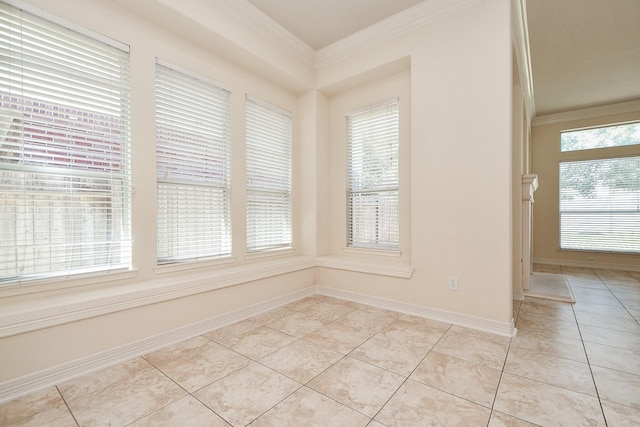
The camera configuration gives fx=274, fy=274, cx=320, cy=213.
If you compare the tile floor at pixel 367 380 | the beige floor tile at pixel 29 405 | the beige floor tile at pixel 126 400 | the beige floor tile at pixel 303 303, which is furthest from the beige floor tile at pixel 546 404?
the beige floor tile at pixel 29 405

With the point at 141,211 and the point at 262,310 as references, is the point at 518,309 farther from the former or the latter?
the point at 141,211

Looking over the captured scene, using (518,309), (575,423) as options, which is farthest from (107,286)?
(518,309)

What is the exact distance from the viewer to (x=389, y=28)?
2947mm

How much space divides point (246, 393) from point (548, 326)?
2.70 metres

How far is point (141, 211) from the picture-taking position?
2.27 m

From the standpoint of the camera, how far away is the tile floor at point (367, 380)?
1402 millimetres

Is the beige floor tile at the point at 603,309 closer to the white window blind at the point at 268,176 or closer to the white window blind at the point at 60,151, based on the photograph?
the white window blind at the point at 268,176

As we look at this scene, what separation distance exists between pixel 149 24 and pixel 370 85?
2.37 metres

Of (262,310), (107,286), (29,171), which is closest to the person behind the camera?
(29,171)

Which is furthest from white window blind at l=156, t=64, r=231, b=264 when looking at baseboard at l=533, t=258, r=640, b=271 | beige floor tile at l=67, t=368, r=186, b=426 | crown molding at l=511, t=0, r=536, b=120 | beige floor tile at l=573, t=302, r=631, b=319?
baseboard at l=533, t=258, r=640, b=271

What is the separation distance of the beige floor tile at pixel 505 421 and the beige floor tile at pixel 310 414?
616 millimetres

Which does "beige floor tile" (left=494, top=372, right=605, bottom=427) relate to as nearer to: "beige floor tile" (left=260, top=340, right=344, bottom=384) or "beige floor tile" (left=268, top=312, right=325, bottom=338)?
"beige floor tile" (left=260, top=340, right=344, bottom=384)

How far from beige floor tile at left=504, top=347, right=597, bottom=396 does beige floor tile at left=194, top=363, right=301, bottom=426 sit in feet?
4.88

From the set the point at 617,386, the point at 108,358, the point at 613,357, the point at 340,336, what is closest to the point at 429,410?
the point at 340,336
